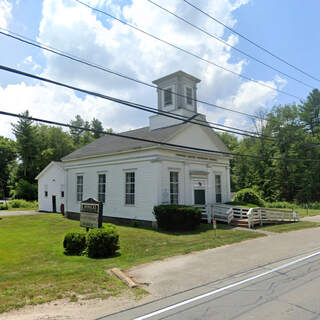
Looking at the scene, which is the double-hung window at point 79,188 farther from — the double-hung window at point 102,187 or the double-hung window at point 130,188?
the double-hung window at point 130,188

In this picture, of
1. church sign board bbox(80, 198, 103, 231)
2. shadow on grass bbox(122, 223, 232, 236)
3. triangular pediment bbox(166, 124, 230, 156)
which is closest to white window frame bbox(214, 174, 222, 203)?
triangular pediment bbox(166, 124, 230, 156)

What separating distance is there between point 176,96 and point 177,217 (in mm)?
9688

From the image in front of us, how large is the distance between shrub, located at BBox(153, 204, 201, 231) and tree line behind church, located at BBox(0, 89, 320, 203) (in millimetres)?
21384

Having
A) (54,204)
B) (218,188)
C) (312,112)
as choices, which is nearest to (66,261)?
(218,188)

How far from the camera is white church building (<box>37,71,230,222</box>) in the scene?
1773cm

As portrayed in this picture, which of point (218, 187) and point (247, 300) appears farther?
point (218, 187)

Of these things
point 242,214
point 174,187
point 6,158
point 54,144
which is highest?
point 54,144

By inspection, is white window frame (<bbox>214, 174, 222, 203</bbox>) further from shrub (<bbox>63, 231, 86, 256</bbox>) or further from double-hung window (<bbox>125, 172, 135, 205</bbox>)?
shrub (<bbox>63, 231, 86, 256</bbox>)

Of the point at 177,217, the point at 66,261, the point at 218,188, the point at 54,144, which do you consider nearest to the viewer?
the point at 66,261

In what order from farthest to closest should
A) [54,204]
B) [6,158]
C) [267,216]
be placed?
1. [6,158]
2. [54,204]
3. [267,216]

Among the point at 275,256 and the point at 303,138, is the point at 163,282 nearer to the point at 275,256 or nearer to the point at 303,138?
the point at 275,256

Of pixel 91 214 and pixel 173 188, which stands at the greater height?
pixel 173 188

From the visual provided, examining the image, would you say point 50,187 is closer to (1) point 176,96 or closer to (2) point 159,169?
(2) point 159,169

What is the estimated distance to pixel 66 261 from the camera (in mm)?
9180
